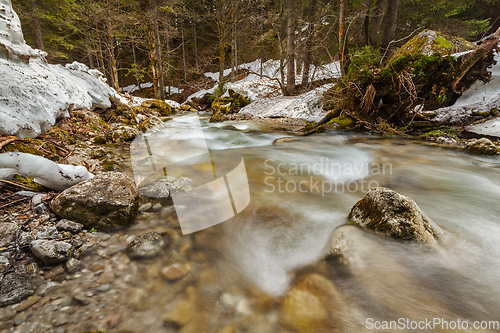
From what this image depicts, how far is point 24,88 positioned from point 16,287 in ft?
12.5

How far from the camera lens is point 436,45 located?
707 cm

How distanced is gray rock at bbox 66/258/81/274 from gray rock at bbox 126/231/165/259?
A: 0.40 m

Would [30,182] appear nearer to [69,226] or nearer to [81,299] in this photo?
[69,226]

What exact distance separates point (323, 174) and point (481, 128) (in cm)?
560

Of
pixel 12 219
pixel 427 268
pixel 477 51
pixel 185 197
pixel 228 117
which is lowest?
pixel 427 268

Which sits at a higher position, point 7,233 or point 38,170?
point 38,170

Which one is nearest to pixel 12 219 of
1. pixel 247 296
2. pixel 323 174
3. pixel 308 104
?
pixel 247 296

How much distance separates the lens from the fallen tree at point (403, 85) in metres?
5.99

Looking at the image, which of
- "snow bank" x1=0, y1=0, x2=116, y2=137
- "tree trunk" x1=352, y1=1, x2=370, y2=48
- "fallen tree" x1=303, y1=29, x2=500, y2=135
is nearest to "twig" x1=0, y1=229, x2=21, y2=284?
"snow bank" x1=0, y1=0, x2=116, y2=137

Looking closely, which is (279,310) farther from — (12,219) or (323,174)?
(323,174)

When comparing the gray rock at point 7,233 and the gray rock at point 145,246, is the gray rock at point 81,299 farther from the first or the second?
the gray rock at point 7,233

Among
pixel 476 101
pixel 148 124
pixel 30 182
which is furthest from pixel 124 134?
pixel 476 101

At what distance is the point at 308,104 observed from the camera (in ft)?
32.5

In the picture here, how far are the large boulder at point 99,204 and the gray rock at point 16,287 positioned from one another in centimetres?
71
